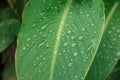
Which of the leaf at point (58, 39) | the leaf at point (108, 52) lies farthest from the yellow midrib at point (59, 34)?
the leaf at point (108, 52)

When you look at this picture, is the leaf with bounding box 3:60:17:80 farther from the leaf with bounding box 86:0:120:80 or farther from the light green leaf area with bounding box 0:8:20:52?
the leaf with bounding box 86:0:120:80

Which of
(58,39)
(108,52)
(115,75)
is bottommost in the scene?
(115,75)

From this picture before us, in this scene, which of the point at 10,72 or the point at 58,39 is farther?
the point at 10,72

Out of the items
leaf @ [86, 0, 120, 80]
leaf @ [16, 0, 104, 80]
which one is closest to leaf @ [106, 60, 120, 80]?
leaf @ [86, 0, 120, 80]

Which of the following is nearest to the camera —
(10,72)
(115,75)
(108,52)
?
(108,52)

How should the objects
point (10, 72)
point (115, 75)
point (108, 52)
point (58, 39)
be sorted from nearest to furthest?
point (58, 39), point (108, 52), point (115, 75), point (10, 72)

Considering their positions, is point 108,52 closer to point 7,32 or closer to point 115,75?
point 115,75

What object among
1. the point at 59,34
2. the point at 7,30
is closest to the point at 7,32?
the point at 7,30
